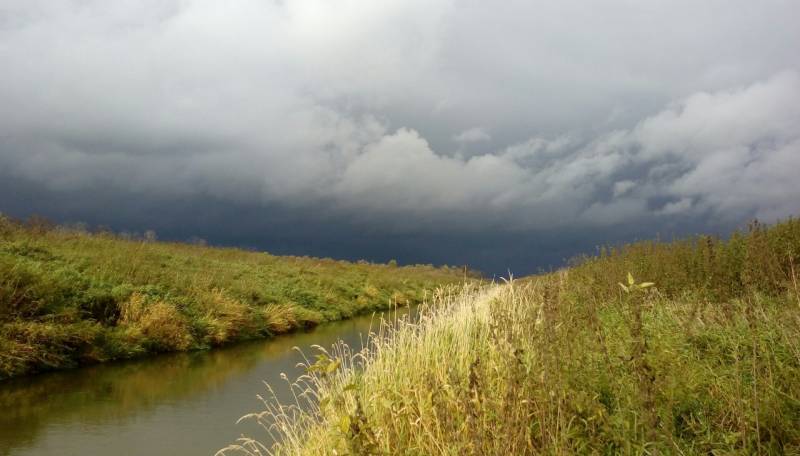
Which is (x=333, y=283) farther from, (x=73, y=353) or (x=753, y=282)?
(x=753, y=282)

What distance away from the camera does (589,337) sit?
20.9 ft

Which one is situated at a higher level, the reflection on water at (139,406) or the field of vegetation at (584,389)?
the field of vegetation at (584,389)

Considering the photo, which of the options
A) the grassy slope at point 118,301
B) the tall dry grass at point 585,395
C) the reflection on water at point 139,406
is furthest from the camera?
the grassy slope at point 118,301

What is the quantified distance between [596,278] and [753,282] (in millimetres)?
3903

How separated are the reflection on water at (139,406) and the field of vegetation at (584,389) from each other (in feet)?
3.22

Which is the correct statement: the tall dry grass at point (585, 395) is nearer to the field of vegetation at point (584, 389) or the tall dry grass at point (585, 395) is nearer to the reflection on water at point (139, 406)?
the field of vegetation at point (584, 389)

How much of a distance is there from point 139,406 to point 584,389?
6862mm

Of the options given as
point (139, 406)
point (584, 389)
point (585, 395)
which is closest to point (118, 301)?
point (139, 406)

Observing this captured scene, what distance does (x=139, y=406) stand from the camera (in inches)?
342

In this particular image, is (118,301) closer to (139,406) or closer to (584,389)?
(139,406)

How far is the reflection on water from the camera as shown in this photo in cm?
693

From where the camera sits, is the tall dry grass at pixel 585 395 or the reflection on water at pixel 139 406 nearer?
the tall dry grass at pixel 585 395

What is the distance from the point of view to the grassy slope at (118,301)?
10.5 metres

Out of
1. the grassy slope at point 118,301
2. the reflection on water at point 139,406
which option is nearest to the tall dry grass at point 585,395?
the reflection on water at point 139,406
